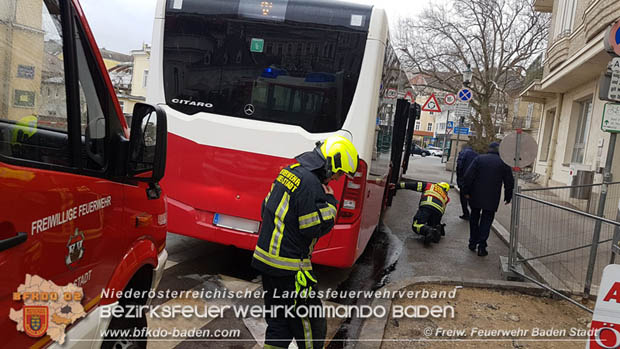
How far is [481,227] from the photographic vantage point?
24.7 ft

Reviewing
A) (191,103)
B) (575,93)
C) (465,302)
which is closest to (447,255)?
(465,302)

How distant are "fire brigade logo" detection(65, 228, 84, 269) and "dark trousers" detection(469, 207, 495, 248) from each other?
6.54 meters

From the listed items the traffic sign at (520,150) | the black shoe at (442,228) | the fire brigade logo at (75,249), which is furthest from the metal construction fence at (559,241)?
the fire brigade logo at (75,249)

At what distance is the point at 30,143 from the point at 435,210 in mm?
6920

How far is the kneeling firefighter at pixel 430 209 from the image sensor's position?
307 inches

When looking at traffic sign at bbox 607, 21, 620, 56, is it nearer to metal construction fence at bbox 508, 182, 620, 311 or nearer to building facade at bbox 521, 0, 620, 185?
metal construction fence at bbox 508, 182, 620, 311

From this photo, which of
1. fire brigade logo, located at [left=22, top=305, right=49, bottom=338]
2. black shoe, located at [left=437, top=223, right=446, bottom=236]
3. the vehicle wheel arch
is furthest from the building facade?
fire brigade logo, located at [left=22, top=305, right=49, bottom=338]

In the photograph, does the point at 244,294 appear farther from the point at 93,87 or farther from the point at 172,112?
the point at 93,87

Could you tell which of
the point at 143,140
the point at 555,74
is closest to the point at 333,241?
the point at 143,140

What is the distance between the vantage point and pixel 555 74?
51.6 ft

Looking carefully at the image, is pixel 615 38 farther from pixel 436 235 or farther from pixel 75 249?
pixel 75 249

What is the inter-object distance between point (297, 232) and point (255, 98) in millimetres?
2321

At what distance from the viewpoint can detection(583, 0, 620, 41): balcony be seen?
10.0 metres

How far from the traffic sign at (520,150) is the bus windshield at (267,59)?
253 cm
